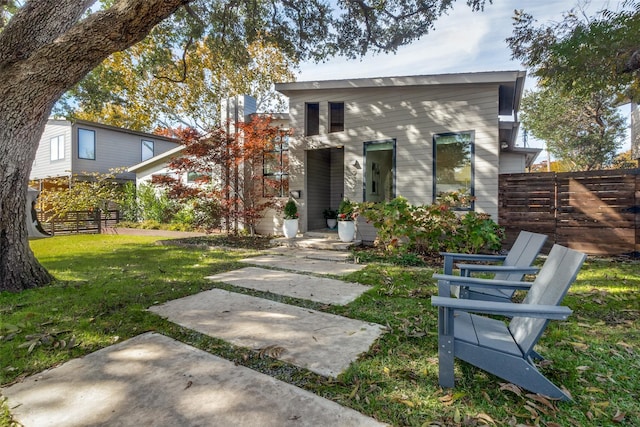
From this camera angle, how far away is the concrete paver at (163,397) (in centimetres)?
167

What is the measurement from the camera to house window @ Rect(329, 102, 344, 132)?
8883 millimetres

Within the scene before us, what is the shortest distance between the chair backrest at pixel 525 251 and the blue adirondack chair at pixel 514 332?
0.77 meters

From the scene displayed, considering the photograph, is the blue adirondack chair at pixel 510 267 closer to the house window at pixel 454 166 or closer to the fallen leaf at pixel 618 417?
the fallen leaf at pixel 618 417

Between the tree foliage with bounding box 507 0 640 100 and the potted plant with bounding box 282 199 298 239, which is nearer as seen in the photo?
the tree foliage with bounding box 507 0 640 100

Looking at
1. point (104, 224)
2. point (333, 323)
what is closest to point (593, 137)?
point (333, 323)

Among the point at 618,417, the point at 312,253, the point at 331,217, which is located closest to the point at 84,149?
the point at 331,217

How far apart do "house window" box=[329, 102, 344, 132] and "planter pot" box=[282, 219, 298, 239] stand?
2828 millimetres

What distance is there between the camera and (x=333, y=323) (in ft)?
10.0

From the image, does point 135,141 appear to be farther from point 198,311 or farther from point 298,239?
point 198,311

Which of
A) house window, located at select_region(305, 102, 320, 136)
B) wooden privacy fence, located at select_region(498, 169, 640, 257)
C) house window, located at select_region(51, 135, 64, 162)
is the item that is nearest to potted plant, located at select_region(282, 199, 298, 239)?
house window, located at select_region(305, 102, 320, 136)

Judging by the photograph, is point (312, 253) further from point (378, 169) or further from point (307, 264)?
point (378, 169)

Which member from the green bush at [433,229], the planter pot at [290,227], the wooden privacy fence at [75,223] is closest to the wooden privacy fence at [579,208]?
the green bush at [433,229]

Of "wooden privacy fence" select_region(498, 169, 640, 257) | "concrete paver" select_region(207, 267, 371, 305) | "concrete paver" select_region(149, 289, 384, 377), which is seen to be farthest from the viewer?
"wooden privacy fence" select_region(498, 169, 640, 257)

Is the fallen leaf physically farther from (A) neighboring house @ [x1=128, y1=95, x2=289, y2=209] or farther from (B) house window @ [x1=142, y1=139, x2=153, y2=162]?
(B) house window @ [x1=142, y1=139, x2=153, y2=162]
